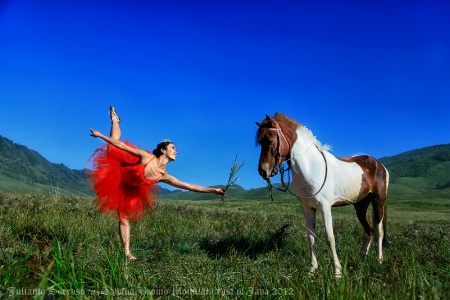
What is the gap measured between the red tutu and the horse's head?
1.85 m

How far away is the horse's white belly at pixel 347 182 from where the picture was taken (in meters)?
7.33

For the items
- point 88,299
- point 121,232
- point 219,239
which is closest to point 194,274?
point 88,299

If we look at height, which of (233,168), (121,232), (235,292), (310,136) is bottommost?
(235,292)

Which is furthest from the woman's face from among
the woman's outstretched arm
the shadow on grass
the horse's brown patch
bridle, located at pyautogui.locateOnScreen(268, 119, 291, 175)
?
the horse's brown patch

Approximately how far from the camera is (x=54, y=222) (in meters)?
8.34

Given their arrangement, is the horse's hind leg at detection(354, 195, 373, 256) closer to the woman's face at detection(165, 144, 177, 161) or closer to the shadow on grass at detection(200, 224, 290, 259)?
Answer: the shadow on grass at detection(200, 224, 290, 259)

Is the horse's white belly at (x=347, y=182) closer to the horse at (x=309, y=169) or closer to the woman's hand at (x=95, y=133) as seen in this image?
the horse at (x=309, y=169)

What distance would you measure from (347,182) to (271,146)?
180 cm

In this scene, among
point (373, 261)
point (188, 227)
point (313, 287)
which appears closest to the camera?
point (313, 287)

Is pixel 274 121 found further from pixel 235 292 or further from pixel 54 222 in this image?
pixel 54 222

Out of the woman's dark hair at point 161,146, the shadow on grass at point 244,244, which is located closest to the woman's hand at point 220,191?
the woman's dark hair at point 161,146

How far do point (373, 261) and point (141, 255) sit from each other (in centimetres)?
358

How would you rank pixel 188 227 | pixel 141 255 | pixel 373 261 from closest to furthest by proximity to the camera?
pixel 373 261 → pixel 141 255 → pixel 188 227

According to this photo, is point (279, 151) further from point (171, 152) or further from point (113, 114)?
point (113, 114)
